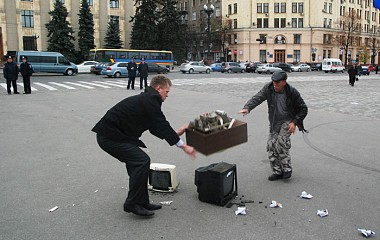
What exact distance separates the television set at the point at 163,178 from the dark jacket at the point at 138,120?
3.42ft

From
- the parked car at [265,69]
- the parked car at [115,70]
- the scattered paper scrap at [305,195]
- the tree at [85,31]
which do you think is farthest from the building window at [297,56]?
the scattered paper scrap at [305,195]

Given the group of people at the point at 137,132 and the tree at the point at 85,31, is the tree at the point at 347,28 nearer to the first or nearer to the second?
the tree at the point at 85,31

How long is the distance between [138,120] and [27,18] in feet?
203

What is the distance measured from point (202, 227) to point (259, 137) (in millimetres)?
4953

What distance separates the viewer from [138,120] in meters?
4.25

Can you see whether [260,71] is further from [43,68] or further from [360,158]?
[360,158]

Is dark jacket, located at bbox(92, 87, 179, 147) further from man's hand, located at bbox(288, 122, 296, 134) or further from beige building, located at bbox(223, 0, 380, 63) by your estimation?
beige building, located at bbox(223, 0, 380, 63)

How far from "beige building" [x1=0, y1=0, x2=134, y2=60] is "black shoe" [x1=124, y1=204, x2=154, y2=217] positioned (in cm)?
6005

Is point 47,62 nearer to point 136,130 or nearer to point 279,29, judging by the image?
point 136,130

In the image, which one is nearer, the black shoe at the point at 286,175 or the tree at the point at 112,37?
the black shoe at the point at 286,175

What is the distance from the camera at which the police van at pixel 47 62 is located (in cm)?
3681

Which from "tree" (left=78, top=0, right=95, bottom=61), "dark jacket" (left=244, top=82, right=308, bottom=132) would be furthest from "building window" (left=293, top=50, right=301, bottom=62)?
"dark jacket" (left=244, top=82, right=308, bottom=132)

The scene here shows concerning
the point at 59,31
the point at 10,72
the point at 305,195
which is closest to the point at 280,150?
the point at 305,195

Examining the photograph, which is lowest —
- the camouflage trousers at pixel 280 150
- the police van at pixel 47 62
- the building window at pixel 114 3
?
the camouflage trousers at pixel 280 150
